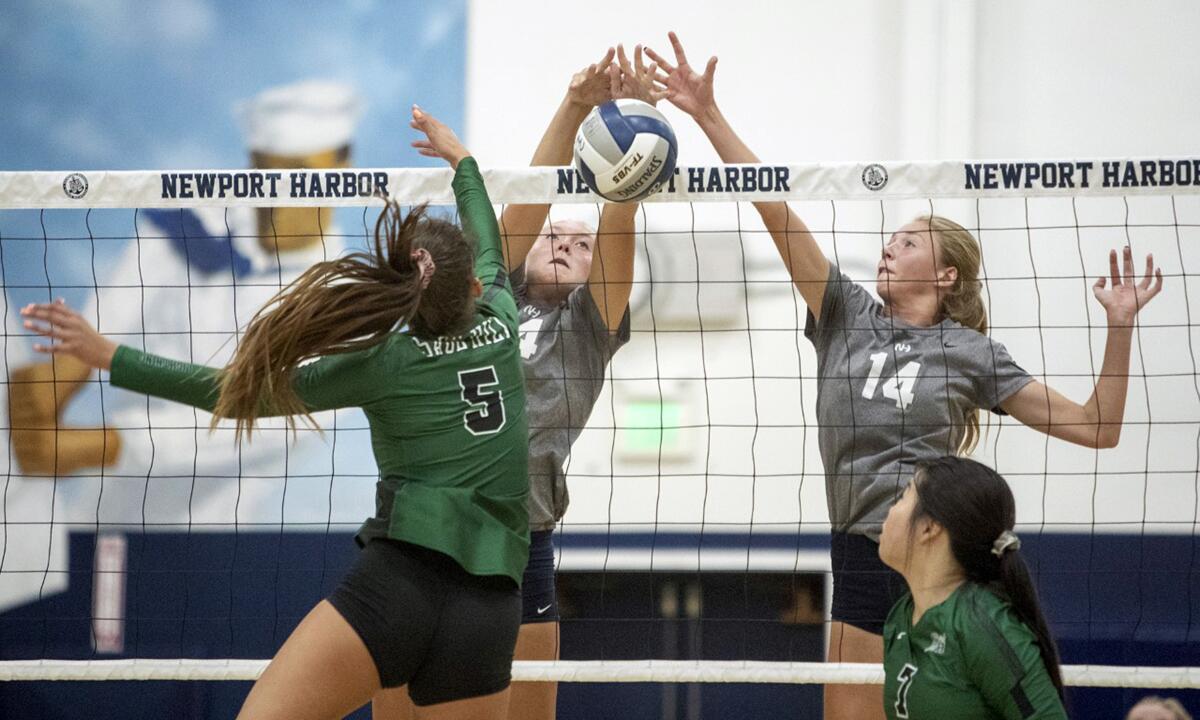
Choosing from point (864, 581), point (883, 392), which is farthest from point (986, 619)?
point (883, 392)

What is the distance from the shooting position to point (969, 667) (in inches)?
101

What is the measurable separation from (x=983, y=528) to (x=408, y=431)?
124cm

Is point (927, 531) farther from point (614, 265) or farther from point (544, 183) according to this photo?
point (544, 183)

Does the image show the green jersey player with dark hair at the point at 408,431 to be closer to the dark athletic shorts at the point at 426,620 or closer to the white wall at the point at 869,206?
the dark athletic shorts at the point at 426,620

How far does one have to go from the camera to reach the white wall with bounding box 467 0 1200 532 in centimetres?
595

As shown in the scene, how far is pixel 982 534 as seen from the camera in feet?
8.79

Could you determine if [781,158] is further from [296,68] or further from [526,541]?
[526,541]

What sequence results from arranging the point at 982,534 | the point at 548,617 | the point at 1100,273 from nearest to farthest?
the point at 982,534
the point at 548,617
the point at 1100,273

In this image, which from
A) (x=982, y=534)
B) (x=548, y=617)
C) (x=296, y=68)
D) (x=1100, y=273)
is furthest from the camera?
(x=296, y=68)

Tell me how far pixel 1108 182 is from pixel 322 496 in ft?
12.9

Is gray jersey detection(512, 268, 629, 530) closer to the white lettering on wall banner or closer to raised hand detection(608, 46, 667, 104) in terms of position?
the white lettering on wall banner

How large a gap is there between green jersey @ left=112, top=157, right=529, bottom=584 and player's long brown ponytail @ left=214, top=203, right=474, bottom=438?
0.04 metres

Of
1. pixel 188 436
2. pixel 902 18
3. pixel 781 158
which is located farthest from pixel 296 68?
pixel 902 18

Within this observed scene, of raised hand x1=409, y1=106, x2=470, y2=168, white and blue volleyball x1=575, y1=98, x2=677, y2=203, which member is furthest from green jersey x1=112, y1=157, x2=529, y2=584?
white and blue volleyball x1=575, y1=98, x2=677, y2=203
